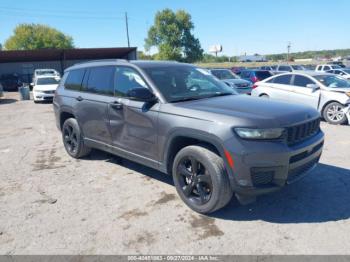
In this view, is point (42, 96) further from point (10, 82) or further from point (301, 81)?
point (10, 82)

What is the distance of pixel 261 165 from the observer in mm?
3232

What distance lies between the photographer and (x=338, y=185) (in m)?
4.52

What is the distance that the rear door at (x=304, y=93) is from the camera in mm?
9383

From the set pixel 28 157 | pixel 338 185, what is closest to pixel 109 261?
pixel 338 185

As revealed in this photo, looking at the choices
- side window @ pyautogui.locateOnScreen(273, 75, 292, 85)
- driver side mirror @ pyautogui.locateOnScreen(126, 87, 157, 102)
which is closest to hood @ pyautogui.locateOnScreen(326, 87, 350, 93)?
side window @ pyautogui.locateOnScreen(273, 75, 292, 85)

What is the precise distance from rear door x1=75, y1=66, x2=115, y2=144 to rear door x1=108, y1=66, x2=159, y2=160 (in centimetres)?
16

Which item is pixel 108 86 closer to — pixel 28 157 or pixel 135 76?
pixel 135 76

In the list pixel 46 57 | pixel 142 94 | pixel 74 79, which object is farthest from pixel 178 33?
pixel 142 94

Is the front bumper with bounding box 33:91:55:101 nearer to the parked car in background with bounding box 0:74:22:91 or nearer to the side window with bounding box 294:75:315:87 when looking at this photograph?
the side window with bounding box 294:75:315:87

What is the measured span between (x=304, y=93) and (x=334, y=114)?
108 centimetres

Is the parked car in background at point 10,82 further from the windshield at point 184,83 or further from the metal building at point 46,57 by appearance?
the windshield at point 184,83

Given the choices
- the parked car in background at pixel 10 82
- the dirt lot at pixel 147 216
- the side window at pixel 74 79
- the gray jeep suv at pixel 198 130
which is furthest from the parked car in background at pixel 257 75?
the parked car in background at pixel 10 82

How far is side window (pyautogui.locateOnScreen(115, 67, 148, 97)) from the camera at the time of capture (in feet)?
14.5

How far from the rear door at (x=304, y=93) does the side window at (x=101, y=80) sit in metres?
6.73
